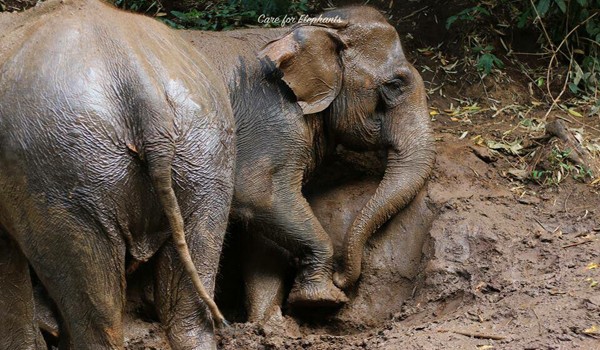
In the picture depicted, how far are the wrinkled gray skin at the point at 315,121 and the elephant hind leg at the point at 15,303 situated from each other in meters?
1.59

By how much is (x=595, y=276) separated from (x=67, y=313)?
292 cm

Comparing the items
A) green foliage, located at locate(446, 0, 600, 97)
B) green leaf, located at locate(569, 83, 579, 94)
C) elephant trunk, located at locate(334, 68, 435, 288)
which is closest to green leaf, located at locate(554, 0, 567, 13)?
green foliage, located at locate(446, 0, 600, 97)

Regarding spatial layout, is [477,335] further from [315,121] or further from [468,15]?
[468,15]

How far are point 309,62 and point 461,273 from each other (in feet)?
5.12

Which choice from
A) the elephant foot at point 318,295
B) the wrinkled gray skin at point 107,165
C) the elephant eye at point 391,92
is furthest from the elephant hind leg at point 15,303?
the elephant eye at point 391,92

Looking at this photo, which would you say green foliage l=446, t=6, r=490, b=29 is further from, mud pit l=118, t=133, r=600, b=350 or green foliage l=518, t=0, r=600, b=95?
mud pit l=118, t=133, r=600, b=350

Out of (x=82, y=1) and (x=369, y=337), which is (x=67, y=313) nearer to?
(x=82, y=1)

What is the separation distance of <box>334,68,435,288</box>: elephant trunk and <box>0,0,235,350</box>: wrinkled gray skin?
6.87ft

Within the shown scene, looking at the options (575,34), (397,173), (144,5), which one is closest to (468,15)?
(575,34)

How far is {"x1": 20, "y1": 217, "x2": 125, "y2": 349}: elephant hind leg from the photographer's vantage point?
15.1ft

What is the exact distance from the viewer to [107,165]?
4586 mm

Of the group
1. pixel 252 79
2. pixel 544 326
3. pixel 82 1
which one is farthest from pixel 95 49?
pixel 544 326

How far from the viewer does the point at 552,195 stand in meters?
7.20

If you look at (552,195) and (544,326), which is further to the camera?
(552,195)
